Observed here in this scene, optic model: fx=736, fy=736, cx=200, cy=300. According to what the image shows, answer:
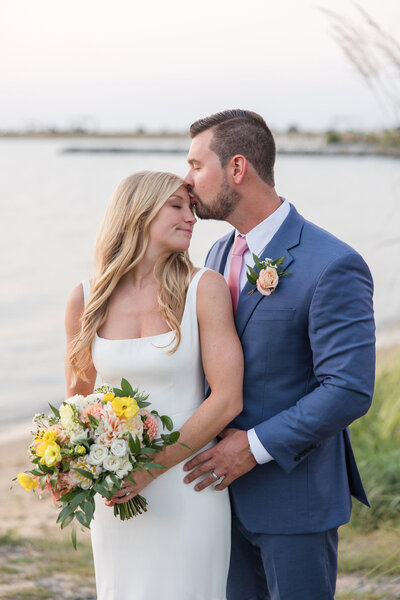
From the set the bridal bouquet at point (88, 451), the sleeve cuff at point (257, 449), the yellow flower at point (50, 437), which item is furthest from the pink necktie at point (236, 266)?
the yellow flower at point (50, 437)

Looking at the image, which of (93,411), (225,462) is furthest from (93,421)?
(225,462)

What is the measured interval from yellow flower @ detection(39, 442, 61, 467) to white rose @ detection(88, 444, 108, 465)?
4.0 inches

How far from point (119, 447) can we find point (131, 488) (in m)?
0.30

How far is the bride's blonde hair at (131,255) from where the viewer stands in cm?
271

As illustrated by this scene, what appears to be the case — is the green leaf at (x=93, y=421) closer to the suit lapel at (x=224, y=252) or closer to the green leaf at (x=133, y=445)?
the green leaf at (x=133, y=445)

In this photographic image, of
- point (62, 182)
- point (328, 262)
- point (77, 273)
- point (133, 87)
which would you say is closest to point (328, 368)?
point (328, 262)

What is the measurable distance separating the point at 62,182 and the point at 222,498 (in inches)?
1277

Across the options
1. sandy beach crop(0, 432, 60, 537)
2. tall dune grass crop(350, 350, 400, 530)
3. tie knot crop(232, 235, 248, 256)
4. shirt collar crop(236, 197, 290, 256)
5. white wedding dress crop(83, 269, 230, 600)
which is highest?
shirt collar crop(236, 197, 290, 256)

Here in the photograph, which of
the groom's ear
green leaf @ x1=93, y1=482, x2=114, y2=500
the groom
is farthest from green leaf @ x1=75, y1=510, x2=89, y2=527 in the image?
the groom's ear

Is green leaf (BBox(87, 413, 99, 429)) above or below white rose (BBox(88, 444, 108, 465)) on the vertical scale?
above

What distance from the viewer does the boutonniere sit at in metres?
2.63

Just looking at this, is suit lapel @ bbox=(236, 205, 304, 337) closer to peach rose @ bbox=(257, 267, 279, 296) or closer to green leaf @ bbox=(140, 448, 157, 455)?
peach rose @ bbox=(257, 267, 279, 296)

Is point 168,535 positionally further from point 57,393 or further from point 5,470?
point 57,393

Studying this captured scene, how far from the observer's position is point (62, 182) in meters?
34.0
